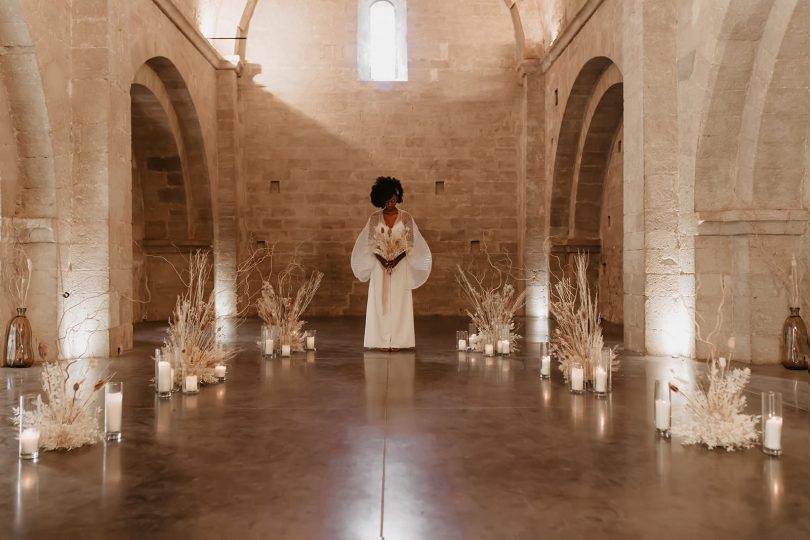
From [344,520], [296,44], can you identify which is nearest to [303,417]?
[344,520]

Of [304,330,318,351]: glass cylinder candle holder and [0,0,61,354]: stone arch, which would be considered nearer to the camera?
[0,0,61,354]: stone arch

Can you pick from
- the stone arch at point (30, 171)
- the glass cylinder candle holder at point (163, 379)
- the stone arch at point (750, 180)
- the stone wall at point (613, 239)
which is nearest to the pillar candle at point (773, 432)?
the stone arch at point (750, 180)

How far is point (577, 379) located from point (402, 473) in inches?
85.1

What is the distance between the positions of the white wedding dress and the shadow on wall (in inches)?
220

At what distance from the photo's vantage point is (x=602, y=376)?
4.70m

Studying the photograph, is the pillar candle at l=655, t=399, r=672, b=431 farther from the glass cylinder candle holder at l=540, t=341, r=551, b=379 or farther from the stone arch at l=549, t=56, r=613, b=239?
the stone arch at l=549, t=56, r=613, b=239

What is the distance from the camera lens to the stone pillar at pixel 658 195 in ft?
21.8

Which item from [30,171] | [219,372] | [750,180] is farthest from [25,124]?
[750,180]

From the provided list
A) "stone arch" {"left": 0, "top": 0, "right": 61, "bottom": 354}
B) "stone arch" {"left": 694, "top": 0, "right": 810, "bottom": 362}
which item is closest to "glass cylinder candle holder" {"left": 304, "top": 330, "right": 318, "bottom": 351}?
"stone arch" {"left": 0, "top": 0, "right": 61, "bottom": 354}

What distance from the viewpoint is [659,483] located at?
113 inches

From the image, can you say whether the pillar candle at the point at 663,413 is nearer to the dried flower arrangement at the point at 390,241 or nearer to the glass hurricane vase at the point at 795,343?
the glass hurricane vase at the point at 795,343

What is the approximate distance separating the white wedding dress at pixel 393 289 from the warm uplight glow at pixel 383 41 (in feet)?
21.9

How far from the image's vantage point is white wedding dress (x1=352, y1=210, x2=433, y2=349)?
23.9 ft

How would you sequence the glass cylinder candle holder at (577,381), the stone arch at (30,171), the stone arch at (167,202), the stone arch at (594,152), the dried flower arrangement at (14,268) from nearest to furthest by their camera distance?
1. the glass cylinder candle holder at (577,381)
2. the stone arch at (30,171)
3. the dried flower arrangement at (14,268)
4. the stone arch at (594,152)
5. the stone arch at (167,202)
